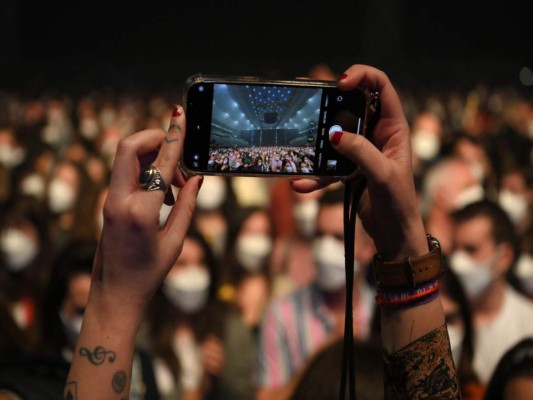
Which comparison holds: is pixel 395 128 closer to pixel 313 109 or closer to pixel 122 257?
pixel 313 109

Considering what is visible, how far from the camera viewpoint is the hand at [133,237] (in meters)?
1.10

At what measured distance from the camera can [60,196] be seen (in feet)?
19.4

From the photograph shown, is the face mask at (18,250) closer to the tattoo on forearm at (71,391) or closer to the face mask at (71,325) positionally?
the face mask at (71,325)

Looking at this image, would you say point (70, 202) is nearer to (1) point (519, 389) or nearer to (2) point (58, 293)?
(2) point (58, 293)

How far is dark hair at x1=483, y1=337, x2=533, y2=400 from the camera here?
2.33 metres

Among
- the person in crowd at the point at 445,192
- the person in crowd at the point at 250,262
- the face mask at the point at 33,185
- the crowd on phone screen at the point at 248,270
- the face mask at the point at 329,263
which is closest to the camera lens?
the crowd on phone screen at the point at 248,270

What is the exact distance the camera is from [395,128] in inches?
52.2

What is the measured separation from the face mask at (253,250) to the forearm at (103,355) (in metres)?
3.40

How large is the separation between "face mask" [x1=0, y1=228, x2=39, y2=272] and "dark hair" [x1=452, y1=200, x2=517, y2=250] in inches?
94.4

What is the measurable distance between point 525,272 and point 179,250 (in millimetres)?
3365

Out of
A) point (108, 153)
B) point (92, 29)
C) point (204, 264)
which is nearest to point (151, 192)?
point (204, 264)

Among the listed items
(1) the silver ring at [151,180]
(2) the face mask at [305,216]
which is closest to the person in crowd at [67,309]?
(2) the face mask at [305,216]

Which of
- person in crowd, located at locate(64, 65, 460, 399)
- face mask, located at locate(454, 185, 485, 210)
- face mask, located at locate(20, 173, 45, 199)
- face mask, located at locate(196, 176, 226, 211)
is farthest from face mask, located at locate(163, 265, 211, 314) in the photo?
person in crowd, located at locate(64, 65, 460, 399)

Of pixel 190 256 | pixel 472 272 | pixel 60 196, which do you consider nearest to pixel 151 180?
pixel 190 256
